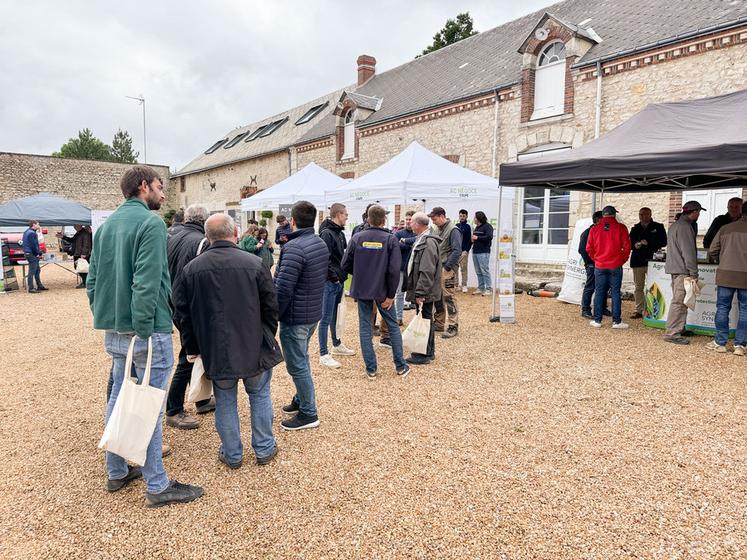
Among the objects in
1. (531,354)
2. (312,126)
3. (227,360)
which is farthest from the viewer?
(312,126)

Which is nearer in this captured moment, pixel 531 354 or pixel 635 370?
pixel 635 370

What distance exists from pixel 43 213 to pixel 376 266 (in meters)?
11.6

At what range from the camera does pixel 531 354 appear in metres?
5.57

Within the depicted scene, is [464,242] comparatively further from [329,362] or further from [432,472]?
[432,472]

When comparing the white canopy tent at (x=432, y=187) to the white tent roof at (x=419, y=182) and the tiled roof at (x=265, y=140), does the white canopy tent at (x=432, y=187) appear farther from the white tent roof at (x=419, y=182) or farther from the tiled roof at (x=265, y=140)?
the tiled roof at (x=265, y=140)

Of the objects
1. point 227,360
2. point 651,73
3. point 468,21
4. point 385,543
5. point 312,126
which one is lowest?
point 385,543

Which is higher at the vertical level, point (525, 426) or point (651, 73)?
point (651, 73)

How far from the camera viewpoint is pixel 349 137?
17062 millimetres

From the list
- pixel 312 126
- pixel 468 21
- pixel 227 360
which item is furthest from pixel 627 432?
pixel 468 21

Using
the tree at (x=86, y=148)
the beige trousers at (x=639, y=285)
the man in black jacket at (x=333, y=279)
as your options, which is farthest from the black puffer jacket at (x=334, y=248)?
the tree at (x=86, y=148)

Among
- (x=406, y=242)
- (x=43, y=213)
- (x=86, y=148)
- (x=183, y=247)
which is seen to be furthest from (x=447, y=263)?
(x=86, y=148)

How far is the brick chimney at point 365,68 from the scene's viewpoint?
19938 mm

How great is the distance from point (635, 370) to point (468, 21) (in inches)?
965

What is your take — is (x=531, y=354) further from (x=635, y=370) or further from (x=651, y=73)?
(x=651, y=73)
